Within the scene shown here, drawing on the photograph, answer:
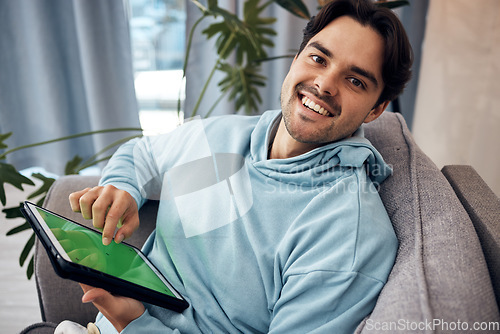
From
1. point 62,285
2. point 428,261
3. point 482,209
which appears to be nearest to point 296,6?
point 482,209

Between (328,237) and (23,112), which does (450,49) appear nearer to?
(328,237)

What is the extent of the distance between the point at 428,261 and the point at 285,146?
455 millimetres

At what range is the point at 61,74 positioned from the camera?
2312 millimetres

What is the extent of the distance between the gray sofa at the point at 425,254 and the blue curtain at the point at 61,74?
1.36 m

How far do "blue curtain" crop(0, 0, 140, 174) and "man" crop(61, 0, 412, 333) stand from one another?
1441 mm

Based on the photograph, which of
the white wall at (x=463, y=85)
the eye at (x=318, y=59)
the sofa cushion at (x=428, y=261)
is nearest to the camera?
the sofa cushion at (x=428, y=261)


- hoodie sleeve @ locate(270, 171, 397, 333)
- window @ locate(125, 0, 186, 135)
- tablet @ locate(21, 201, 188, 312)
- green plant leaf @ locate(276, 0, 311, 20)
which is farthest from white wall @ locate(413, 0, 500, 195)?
tablet @ locate(21, 201, 188, 312)

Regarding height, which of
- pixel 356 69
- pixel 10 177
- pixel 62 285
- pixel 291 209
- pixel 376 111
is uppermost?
pixel 356 69

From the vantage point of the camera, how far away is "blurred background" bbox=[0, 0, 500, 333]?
72.4 inches

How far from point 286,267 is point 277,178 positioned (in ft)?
0.69

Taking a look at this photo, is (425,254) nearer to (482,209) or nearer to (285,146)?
(482,209)

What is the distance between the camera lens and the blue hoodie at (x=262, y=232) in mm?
684

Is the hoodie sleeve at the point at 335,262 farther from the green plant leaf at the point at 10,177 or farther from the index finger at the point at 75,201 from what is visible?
the green plant leaf at the point at 10,177

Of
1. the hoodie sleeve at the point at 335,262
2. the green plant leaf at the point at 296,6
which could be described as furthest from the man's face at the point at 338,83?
the green plant leaf at the point at 296,6
